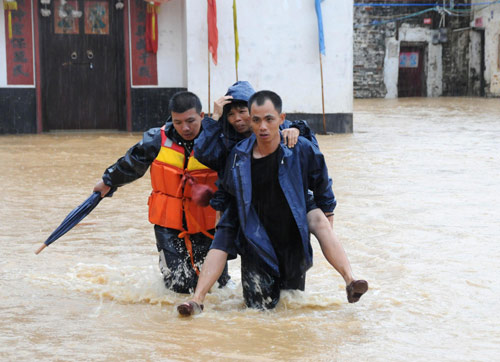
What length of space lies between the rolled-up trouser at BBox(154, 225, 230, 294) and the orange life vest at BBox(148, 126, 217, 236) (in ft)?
0.23

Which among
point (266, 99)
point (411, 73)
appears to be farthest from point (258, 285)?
point (411, 73)

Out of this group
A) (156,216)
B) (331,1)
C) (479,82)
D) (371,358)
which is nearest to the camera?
(371,358)

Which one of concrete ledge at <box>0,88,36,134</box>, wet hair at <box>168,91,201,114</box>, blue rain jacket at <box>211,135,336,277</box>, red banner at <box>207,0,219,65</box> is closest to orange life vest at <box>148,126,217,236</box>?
wet hair at <box>168,91,201,114</box>

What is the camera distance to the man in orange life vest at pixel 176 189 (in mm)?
4410

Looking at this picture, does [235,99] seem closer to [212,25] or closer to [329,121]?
[212,25]

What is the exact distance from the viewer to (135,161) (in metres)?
4.43

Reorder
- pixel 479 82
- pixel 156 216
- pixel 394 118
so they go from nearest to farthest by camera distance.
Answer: pixel 156 216 < pixel 394 118 < pixel 479 82

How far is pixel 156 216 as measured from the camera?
14.7ft

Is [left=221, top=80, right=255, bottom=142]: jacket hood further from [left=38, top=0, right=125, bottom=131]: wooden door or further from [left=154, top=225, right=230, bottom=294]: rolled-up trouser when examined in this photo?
[left=38, top=0, right=125, bottom=131]: wooden door

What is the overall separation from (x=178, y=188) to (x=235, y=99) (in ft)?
2.12

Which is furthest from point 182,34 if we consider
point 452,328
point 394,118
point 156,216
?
point 452,328

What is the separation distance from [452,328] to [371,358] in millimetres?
612

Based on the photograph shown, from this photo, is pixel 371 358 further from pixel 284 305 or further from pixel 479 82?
pixel 479 82

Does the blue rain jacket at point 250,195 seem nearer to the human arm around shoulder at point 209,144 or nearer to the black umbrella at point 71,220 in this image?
the human arm around shoulder at point 209,144
